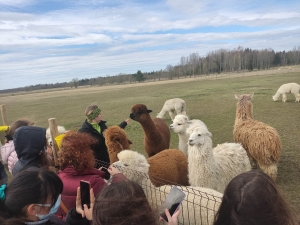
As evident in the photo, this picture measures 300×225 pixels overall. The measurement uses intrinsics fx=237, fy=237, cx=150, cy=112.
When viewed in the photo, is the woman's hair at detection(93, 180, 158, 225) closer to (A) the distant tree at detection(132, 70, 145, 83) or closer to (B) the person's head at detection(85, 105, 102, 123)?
(B) the person's head at detection(85, 105, 102, 123)

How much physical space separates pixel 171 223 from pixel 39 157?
1.61 meters

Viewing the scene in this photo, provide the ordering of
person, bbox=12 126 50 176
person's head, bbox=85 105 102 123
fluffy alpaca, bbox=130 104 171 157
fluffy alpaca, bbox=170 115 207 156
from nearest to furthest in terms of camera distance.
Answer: person, bbox=12 126 50 176 < person's head, bbox=85 105 102 123 < fluffy alpaca, bbox=130 104 171 157 < fluffy alpaca, bbox=170 115 207 156

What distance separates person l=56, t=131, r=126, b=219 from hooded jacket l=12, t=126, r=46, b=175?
0.31 metres

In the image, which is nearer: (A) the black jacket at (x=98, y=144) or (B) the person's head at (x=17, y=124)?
(B) the person's head at (x=17, y=124)

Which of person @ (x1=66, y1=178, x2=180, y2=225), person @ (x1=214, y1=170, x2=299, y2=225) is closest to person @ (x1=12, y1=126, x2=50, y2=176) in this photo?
person @ (x1=66, y1=178, x2=180, y2=225)

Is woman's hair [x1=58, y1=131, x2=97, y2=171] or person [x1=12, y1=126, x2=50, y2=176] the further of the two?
person [x1=12, y1=126, x2=50, y2=176]

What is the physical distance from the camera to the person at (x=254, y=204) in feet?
3.88

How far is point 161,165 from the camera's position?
3.67m

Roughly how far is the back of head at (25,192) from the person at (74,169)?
1.55 feet

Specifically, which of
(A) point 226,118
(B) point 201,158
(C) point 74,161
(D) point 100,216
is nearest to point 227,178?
(B) point 201,158

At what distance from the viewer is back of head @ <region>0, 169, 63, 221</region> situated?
1.46m

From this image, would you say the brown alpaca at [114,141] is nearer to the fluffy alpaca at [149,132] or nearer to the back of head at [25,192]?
the fluffy alpaca at [149,132]

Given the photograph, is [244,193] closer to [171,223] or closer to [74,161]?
[171,223]

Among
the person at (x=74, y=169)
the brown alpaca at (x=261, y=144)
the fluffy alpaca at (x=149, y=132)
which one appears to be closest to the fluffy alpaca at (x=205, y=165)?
the brown alpaca at (x=261, y=144)
